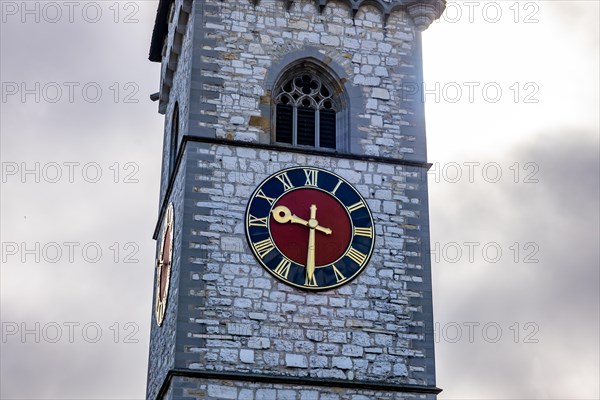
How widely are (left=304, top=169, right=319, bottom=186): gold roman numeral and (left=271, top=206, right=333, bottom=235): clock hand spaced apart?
0.69m

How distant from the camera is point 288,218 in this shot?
75.9 feet

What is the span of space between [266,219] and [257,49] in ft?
11.1

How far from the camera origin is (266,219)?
23.0 metres

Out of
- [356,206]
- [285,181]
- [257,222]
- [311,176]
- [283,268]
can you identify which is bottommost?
[283,268]

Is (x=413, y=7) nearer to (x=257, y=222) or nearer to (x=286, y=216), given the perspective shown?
(x=286, y=216)

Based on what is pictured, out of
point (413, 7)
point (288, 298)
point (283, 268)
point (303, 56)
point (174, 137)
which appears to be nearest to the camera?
point (288, 298)

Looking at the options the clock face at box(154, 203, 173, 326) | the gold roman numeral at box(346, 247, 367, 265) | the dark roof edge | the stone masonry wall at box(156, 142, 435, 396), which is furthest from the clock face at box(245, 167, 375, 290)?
the dark roof edge

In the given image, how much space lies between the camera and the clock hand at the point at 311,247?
22.8 m

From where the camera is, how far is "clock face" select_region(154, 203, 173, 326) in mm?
24047

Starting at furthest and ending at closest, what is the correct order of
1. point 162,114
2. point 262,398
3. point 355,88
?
point 162,114, point 355,88, point 262,398

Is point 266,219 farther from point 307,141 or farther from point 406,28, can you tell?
point 406,28

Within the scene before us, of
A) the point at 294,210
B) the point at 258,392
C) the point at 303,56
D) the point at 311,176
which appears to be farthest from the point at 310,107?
the point at 258,392

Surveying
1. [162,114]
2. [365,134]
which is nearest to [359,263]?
[365,134]

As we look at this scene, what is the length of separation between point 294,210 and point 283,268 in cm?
111
